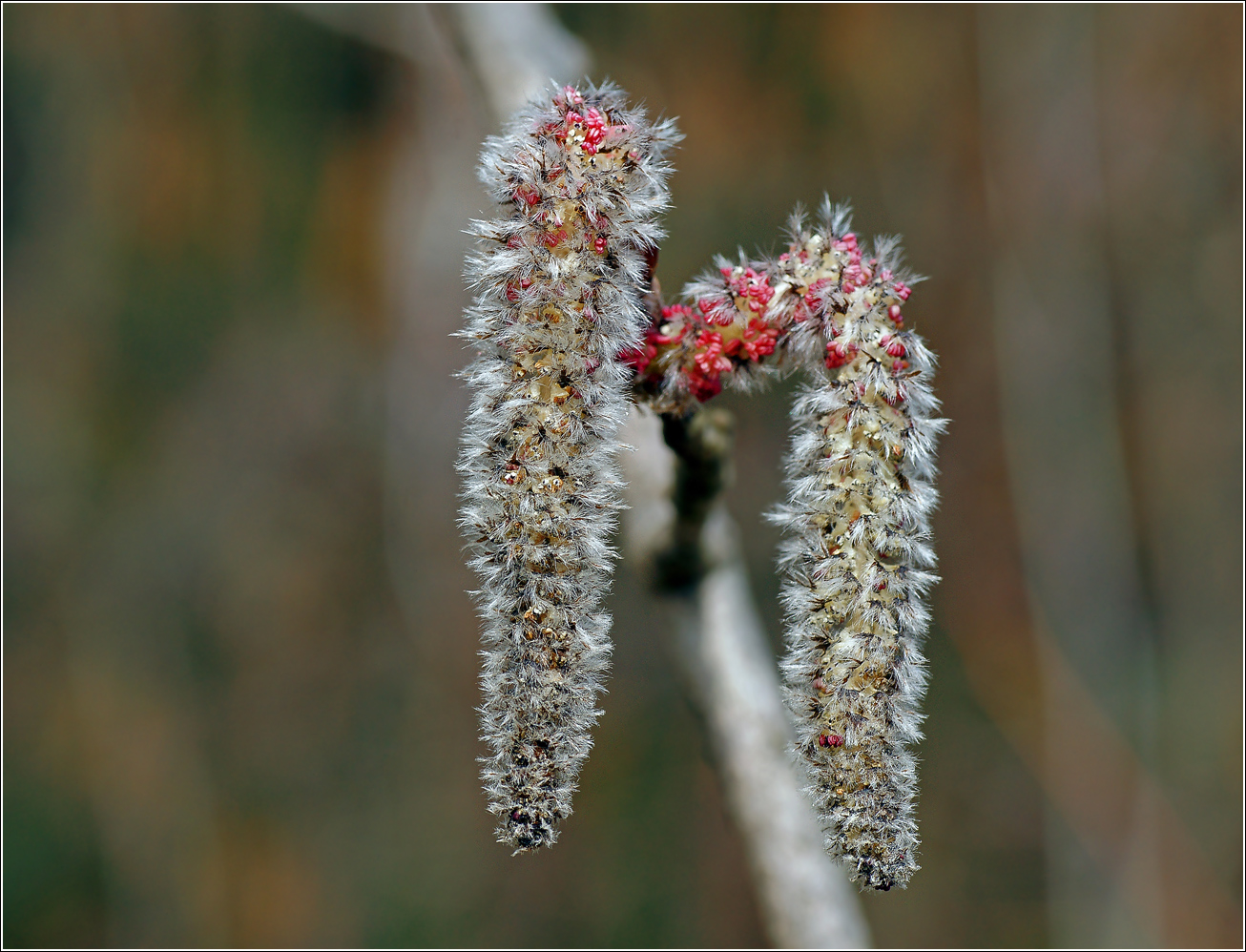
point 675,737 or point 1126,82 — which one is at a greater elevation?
point 1126,82

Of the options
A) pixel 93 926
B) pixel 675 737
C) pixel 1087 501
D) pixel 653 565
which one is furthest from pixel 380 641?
pixel 1087 501

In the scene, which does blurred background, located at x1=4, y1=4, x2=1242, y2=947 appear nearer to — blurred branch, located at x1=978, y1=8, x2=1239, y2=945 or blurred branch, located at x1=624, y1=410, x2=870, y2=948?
blurred branch, located at x1=978, y1=8, x2=1239, y2=945

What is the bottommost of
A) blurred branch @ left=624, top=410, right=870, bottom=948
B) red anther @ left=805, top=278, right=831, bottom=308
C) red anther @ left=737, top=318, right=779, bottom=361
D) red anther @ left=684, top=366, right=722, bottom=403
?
blurred branch @ left=624, top=410, right=870, bottom=948

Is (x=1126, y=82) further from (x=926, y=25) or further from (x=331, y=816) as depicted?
(x=331, y=816)

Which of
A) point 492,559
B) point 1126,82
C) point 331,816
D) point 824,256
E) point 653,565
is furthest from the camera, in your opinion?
point 331,816

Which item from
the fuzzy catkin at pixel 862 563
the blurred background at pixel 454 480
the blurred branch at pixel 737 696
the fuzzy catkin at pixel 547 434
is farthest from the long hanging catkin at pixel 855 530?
the blurred background at pixel 454 480

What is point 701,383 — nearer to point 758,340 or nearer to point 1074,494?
point 758,340

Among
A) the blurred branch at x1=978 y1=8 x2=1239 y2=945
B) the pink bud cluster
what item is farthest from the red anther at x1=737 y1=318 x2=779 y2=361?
the blurred branch at x1=978 y1=8 x2=1239 y2=945
